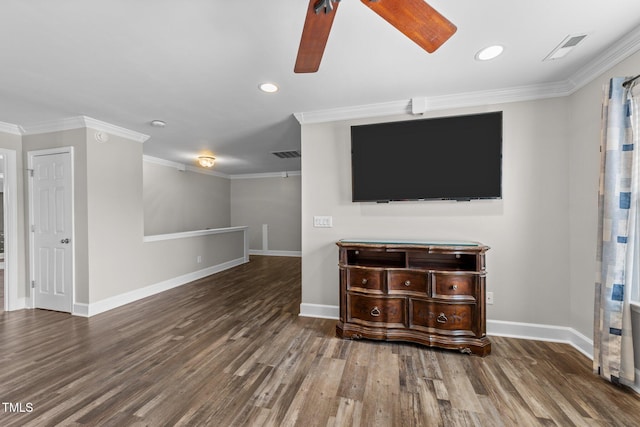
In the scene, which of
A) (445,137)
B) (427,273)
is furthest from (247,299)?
(445,137)

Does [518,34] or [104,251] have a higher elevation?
[518,34]

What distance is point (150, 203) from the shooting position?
5695mm

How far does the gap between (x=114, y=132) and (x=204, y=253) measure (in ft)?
8.37

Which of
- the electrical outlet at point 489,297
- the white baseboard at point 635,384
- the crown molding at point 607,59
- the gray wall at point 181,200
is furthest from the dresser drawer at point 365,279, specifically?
the gray wall at point 181,200

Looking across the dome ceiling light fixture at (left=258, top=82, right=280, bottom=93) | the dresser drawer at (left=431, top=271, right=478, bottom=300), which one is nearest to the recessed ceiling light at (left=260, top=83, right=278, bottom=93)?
the dome ceiling light fixture at (left=258, top=82, right=280, bottom=93)

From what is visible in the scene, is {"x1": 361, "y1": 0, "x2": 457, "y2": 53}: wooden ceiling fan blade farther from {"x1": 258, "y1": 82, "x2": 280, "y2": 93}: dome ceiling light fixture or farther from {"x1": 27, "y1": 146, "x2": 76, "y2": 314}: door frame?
{"x1": 27, "y1": 146, "x2": 76, "y2": 314}: door frame

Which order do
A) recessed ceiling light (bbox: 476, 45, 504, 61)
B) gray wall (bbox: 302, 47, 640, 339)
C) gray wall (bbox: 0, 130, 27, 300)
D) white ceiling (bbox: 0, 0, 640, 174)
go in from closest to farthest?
white ceiling (bbox: 0, 0, 640, 174) → recessed ceiling light (bbox: 476, 45, 504, 61) → gray wall (bbox: 302, 47, 640, 339) → gray wall (bbox: 0, 130, 27, 300)

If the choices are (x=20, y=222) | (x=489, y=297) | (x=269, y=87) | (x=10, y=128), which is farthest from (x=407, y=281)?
(x=10, y=128)

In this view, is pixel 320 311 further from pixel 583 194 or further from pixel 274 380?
pixel 583 194

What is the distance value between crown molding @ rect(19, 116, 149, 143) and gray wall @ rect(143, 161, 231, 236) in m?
2.04

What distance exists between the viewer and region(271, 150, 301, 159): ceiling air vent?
5.02 meters

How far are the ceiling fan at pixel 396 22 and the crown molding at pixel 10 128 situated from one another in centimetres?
434

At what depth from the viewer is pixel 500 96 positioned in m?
2.55

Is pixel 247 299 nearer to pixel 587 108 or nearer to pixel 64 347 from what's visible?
pixel 64 347
